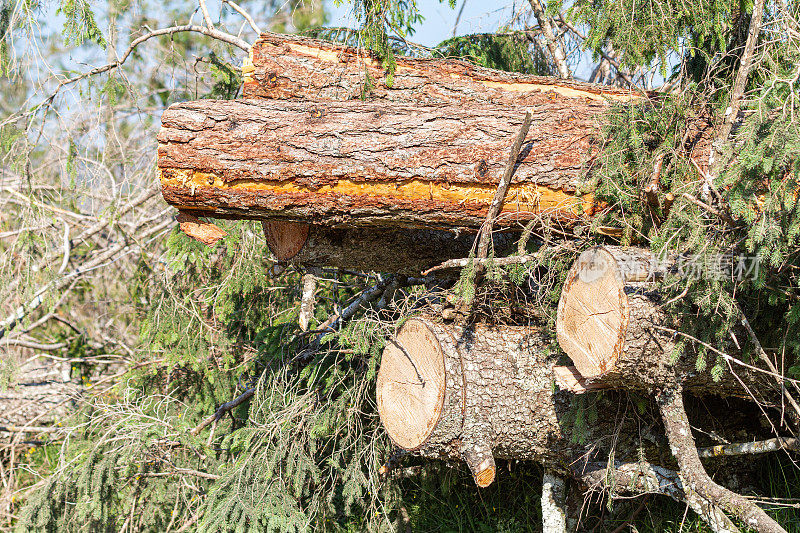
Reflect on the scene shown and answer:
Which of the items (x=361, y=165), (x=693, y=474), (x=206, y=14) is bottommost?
(x=693, y=474)

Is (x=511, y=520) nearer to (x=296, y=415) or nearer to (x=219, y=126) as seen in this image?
(x=296, y=415)

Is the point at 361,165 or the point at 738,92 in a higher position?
the point at 738,92

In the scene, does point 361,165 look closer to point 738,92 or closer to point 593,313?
point 593,313

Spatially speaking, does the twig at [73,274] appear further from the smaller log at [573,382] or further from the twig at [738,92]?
the twig at [738,92]

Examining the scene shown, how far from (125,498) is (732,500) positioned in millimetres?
3482

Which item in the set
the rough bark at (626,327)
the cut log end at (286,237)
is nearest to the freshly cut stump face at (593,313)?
the rough bark at (626,327)

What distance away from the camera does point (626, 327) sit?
2443 millimetres

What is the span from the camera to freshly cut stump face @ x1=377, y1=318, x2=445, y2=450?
9.68ft

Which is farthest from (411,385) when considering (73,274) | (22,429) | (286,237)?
(22,429)

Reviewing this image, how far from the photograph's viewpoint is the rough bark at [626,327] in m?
2.46

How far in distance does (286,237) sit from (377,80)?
1.00 m

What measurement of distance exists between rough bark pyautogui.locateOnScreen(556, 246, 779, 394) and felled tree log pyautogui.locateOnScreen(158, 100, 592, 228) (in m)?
0.40

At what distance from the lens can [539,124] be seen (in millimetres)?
2955

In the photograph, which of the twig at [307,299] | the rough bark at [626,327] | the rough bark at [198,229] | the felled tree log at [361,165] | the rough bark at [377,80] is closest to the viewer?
the rough bark at [626,327]
